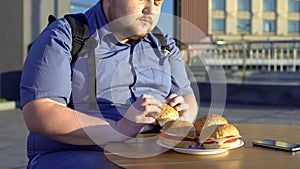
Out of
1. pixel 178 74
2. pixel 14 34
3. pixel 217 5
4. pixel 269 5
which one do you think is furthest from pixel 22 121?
pixel 269 5

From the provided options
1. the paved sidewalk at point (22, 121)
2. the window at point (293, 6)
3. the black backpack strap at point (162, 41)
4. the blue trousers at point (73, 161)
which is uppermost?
the black backpack strap at point (162, 41)

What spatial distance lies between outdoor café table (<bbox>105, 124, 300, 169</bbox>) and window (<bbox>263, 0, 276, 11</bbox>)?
44.8 metres

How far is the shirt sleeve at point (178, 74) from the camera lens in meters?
2.06

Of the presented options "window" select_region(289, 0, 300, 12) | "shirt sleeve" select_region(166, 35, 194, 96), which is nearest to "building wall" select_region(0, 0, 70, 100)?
"shirt sleeve" select_region(166, 35, 194, 96)

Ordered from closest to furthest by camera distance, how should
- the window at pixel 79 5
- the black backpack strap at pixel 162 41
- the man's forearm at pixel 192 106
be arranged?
the man's forearm at pixel 192 106 → the black backpack strap at pixel 162 41 → the window at pixel 79 5

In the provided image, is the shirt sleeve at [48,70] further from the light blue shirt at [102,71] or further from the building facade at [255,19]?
the building facade at [255,19]

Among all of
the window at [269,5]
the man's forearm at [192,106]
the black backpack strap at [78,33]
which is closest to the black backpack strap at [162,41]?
the man's forearm at [192,106]

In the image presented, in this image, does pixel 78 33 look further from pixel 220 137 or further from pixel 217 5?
pixel 217 5

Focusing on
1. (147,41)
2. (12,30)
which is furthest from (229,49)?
(147,41)

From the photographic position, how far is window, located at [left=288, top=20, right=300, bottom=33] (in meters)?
44.9

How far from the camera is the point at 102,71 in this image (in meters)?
1.71

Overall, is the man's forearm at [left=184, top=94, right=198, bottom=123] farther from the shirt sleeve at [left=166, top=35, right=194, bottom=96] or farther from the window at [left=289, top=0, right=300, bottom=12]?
the window at [left=289, top=0, right=300, bottom=12]

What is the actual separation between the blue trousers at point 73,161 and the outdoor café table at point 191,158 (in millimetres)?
32

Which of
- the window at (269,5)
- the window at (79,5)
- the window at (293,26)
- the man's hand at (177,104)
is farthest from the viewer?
the window at (293,26)
